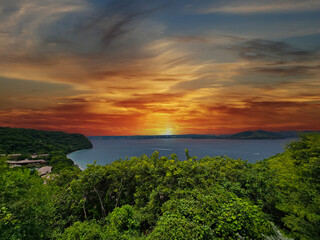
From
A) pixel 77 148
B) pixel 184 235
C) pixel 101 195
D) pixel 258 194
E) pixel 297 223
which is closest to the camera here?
pixel 184 235

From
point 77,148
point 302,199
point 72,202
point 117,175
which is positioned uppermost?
point 302,199

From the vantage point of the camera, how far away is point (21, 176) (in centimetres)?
1448

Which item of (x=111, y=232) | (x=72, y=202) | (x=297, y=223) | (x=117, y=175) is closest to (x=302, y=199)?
(x=297, y=223)

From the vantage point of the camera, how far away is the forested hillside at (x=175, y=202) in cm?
846

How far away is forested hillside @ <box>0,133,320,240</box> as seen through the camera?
27.8 ft

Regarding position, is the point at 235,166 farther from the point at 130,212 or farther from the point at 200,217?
the point at 130,212

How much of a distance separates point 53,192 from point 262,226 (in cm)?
1805

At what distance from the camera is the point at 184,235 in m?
7.48

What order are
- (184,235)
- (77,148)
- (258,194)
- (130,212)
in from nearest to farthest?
(184,235) < (258,194) < (130,212) < (77,148)

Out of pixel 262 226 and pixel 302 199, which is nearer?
pixel 262 226

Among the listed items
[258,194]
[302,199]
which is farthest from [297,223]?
[258,194]

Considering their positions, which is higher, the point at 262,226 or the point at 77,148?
the point at 262,226

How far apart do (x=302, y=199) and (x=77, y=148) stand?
558ft

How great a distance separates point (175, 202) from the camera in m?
10.4
